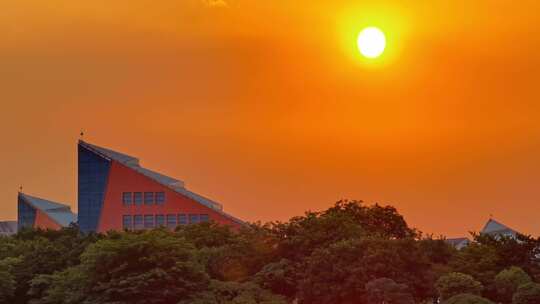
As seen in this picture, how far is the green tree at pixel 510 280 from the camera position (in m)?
65.3

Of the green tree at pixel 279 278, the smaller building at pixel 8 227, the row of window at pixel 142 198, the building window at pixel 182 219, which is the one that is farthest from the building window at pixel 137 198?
the green tree at pixel 279 278

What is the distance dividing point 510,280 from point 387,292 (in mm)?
7051

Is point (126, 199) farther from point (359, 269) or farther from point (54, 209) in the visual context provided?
point (359, 269)

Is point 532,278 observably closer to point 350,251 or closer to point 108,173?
point 350,251

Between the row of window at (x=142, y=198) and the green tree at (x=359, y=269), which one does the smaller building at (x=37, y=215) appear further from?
the green tree at (x=359, y=269)

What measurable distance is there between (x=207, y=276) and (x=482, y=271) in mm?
15790

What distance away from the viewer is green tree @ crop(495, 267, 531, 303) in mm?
65312

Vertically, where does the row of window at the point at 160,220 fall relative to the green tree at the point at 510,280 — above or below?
above

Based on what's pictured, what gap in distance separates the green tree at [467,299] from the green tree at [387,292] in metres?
2.43

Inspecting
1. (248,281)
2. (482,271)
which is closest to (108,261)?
(248,281)

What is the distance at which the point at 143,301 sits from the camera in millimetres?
65125

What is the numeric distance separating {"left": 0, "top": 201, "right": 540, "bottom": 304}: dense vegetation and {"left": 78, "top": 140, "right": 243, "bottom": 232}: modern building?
162 feet

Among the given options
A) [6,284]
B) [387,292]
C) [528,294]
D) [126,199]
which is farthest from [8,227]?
[528,294]

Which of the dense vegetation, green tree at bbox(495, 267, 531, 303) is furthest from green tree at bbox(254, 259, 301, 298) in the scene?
green tree at bbox(495, 267, 531, 303)
